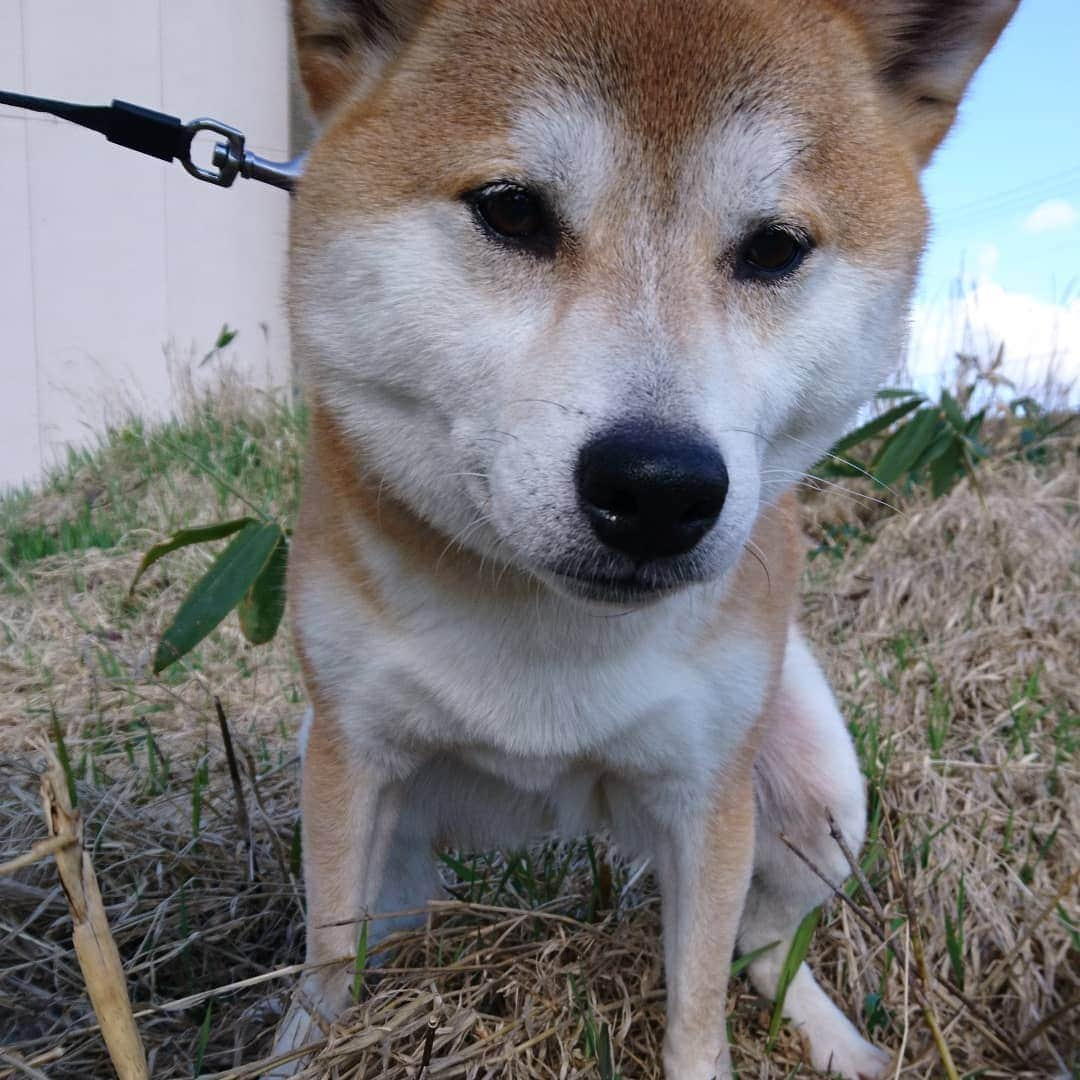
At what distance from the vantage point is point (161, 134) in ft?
5.95

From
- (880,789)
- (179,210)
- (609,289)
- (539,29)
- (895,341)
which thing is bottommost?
(179,210)

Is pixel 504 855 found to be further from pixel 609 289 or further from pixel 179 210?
pixel 179 210

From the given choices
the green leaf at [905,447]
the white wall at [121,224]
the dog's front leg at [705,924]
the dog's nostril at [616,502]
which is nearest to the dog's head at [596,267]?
the dog's nostril at [616,502]

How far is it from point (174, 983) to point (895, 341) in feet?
5.28

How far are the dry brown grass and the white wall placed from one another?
1.82 m

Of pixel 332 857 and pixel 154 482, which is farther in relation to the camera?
pixel 154 482

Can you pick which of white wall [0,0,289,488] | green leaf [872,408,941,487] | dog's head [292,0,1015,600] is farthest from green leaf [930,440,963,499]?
white wall [0,0,289,488]

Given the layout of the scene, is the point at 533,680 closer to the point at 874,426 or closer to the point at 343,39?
the point at 343,39

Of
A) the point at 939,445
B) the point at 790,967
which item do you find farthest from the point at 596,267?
the point at 939,445

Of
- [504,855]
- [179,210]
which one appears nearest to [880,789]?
[504,855]

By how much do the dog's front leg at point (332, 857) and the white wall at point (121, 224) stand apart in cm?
343

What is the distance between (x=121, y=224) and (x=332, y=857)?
435 centimetres

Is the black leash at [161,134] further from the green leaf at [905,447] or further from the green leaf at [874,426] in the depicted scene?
the green leaf at [905,447]

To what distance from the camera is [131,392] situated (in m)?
5.19
